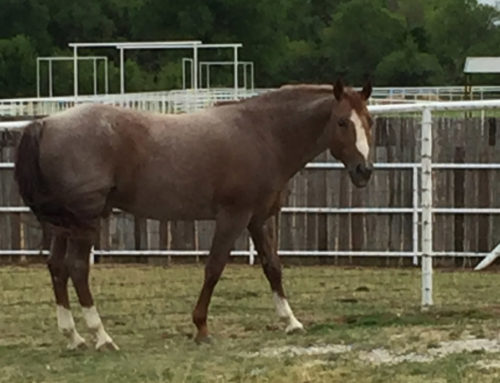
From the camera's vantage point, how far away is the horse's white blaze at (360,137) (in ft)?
33.0

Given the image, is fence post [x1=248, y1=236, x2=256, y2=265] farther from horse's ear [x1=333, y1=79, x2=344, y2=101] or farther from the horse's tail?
the horse's tail

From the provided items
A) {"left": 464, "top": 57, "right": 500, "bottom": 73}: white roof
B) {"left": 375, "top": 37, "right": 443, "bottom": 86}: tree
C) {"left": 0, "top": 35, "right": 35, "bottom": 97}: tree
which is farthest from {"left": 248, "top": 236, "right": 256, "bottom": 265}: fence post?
{"left": 375, "top": 37, "right": 443, "bottom": 86}: tree

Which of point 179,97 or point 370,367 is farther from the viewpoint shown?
point 179,97

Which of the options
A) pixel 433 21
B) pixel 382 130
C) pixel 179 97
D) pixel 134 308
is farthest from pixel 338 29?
pixel 134 308

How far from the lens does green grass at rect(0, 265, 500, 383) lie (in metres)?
8.24

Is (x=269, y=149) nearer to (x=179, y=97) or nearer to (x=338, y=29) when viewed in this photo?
(x=179, y=97)

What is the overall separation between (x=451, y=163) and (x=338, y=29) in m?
59.7

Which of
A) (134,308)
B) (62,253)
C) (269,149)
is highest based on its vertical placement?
(269,149)

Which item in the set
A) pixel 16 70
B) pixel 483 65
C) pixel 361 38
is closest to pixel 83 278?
pixel 483 65

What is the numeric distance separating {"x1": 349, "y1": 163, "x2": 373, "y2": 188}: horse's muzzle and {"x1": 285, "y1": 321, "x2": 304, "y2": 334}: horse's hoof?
128 centimetres

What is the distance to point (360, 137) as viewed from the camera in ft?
33.0

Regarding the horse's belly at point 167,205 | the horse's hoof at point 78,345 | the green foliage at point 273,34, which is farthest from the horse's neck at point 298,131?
the green foliage at point 273,34

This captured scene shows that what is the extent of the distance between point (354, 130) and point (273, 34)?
65047 mm

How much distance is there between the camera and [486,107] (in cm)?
1258
